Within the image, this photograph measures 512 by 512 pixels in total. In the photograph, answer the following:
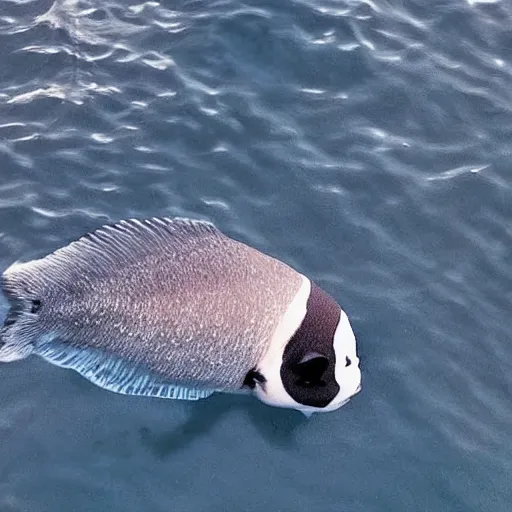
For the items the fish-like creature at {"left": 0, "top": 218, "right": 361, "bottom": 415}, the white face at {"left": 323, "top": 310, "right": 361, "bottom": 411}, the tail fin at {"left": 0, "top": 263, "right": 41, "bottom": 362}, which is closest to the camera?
the tail fin at {"left": 0, "top": 263, "right": 41, "bottom": 362}

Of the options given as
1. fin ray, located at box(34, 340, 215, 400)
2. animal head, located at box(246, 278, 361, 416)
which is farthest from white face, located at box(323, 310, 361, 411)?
fin ray, located at box(34, 340, 215, 400)

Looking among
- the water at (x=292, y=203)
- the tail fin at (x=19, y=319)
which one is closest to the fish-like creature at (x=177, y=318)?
the tail fin at (x=19, y=319)

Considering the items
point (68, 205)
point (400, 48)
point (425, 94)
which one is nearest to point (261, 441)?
point (68, 205)

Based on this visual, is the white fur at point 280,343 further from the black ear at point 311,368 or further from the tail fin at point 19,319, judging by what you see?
the tail fin at point 19,319

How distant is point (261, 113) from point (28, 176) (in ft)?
7.04

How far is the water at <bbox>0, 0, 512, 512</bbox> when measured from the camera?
604 centimetres

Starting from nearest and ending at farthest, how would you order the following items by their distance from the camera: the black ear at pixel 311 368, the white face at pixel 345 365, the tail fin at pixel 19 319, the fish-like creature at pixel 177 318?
the tail fin at pixel 19 319, the fish-like creature at pixel 177 318, the black ear at pixel 311 368, the white face at pixel 345 365

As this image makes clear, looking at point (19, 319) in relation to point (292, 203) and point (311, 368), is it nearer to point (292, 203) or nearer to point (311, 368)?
point (311, 368)

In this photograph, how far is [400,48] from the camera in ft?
30.6

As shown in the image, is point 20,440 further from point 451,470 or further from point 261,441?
point 451,470

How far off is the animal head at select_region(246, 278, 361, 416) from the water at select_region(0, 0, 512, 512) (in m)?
0.34

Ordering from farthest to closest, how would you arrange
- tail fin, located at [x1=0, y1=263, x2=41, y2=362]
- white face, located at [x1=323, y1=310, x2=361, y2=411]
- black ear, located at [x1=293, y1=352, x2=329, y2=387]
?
white face, located at [x1=323, y1=310, x2=361, y2=411] → black ear, located at [x1=293, y1=352, x2=329, y2=387] → tail fin, located at [x1=0, y1=263, x2=41, y2=362]

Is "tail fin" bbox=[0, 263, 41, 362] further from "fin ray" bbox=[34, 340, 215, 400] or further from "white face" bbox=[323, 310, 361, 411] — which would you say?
"white face" bbox=[323, 310, 361, 411]

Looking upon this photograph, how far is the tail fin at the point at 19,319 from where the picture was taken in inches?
208
